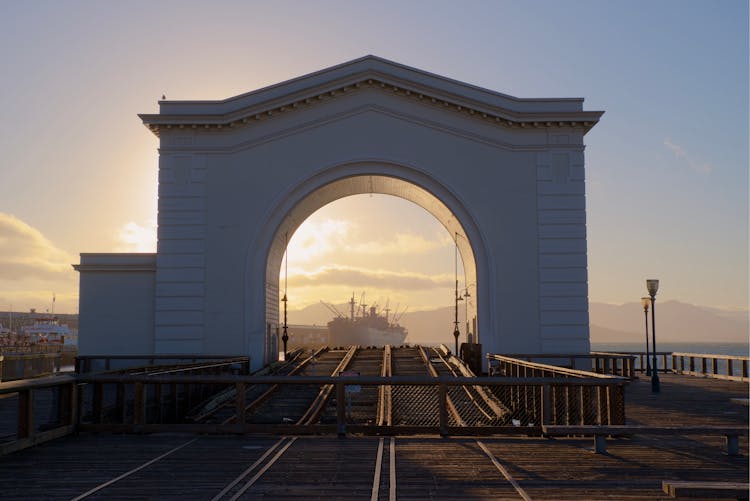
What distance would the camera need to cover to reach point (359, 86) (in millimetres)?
31750

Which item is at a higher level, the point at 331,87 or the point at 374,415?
the point at 331,87

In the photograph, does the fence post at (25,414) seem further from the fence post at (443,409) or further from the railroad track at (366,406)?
the fence post at (443,409)

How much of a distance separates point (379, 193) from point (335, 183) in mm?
4477

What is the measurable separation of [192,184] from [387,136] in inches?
326

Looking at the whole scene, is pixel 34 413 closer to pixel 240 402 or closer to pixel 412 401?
pixel 240 402

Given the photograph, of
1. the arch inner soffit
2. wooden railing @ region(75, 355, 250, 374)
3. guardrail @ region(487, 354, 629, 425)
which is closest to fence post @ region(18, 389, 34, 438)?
guardrail @ region(487, 354, 629, 425)

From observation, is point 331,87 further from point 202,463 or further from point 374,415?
point 202,463

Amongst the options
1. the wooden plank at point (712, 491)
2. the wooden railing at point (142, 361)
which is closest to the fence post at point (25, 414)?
the wooden plank at point (712, 491)

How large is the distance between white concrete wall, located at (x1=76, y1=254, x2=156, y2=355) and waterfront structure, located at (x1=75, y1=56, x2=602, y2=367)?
0.16ft

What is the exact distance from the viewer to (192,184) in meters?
31.4

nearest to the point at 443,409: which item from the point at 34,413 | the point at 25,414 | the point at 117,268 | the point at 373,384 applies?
the point at 373,384

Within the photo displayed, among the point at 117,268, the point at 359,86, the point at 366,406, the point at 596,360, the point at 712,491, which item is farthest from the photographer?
the point at 359,86

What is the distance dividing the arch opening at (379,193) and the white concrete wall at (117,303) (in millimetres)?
4899

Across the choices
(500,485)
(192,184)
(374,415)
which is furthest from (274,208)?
(500,485)
